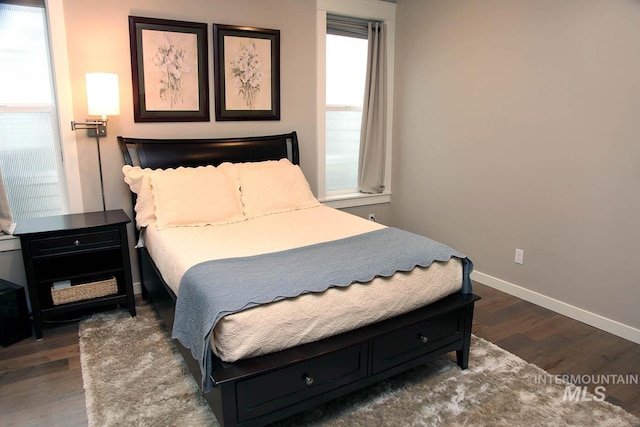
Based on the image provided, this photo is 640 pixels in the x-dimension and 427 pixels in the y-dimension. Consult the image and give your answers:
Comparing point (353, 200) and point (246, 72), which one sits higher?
point (246, 72)

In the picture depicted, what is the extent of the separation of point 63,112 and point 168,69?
81 cm

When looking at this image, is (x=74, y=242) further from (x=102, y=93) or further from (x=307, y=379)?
(x=307, y=379)

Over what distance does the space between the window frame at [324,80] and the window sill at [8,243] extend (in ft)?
8.04

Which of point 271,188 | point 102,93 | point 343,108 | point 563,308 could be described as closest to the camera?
point 102,93

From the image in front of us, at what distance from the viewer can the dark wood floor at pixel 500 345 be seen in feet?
7.13

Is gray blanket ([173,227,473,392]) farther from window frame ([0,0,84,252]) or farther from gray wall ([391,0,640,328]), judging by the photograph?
window frame ([0,0,84,252])

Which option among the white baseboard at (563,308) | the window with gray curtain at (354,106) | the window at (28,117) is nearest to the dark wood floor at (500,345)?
the white baseboard at (563,308)

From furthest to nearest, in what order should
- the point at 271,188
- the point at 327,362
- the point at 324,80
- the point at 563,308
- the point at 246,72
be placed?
the point at 324,80 → the point at 246,72 → the point at 271,188 → the point at 563,308 → the point at 327,362

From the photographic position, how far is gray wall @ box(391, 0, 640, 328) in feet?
9.16

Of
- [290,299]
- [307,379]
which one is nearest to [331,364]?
[307,379]

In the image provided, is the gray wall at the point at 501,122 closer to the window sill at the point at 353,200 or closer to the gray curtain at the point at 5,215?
the gray curtain at the point at 5,215

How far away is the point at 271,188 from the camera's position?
337cm

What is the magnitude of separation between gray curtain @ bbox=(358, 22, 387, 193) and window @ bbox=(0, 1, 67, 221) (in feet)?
8.75

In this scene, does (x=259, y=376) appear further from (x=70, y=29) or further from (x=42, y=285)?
(x=70, y=29)
